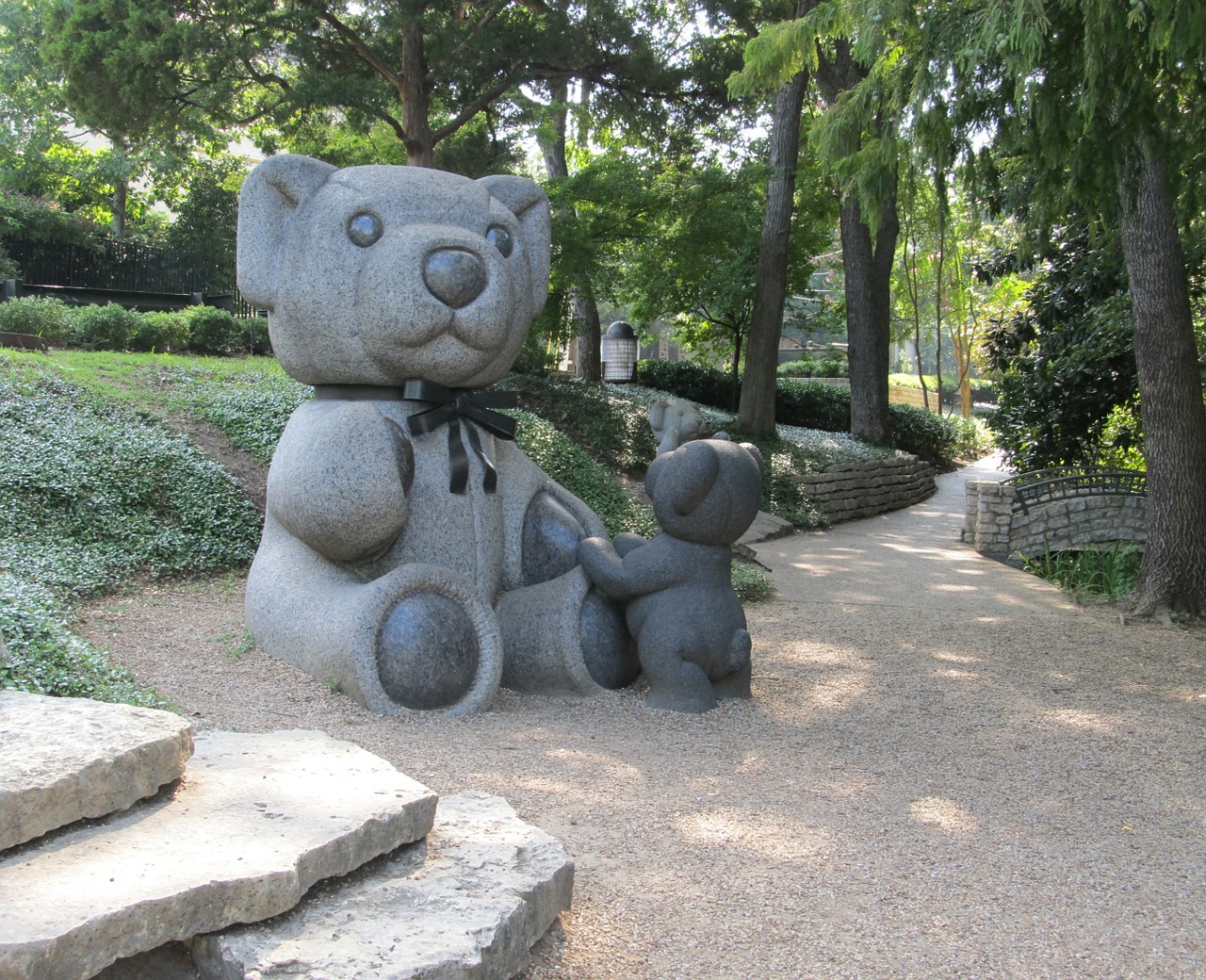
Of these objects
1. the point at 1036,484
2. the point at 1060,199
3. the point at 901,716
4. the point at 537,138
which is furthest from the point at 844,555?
the point at 537,138

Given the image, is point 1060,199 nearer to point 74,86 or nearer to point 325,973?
point 325,973

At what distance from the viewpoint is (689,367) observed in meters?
20.7

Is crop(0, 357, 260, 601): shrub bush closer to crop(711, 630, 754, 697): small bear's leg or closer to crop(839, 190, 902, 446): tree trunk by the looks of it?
crop(711, 630, 754, 697): small bear's leg

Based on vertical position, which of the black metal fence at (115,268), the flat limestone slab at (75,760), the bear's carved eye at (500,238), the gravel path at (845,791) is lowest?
the gravel path at (845,791)

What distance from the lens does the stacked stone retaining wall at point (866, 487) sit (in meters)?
13.3

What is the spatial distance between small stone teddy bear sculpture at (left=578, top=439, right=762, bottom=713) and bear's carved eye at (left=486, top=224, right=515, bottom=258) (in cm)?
116

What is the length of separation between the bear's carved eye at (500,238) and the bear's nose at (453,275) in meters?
0.31

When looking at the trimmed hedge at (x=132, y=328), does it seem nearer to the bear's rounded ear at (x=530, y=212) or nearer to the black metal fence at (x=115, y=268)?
the black metal fence at (x=115, y=268)

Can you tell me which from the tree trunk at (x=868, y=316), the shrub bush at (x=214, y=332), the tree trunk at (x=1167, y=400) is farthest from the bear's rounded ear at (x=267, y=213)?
the tree trunk at (x=868, y=316)

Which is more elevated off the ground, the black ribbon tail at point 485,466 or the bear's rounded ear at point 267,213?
the bear's rounded ear at point 267,213

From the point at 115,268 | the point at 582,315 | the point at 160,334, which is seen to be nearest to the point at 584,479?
the point at 160,334

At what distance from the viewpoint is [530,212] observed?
5.28 meters

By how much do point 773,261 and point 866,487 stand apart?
10.4 ft

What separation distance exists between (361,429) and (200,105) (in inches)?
368
